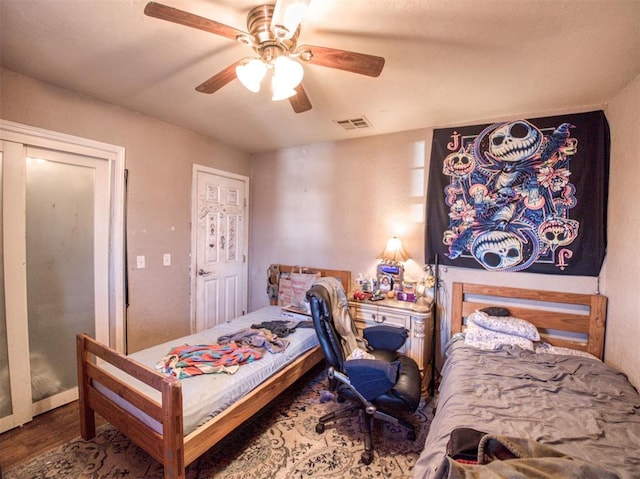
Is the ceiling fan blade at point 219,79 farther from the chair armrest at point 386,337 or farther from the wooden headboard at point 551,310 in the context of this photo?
the wooden headboard at point 551,310

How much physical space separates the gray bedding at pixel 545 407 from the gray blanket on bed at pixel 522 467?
4 centimetres

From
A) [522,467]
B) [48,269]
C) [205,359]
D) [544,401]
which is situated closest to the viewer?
[522,467]

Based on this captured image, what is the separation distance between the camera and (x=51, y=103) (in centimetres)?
219

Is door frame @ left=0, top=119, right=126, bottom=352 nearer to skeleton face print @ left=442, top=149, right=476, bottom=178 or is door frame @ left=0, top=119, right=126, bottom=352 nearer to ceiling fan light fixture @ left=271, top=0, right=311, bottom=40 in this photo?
ceiling fan light fixture @ left=271, top=0, right=311, bottom=40

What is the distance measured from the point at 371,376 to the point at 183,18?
2.08m

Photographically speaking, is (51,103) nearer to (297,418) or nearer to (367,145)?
(367,145)

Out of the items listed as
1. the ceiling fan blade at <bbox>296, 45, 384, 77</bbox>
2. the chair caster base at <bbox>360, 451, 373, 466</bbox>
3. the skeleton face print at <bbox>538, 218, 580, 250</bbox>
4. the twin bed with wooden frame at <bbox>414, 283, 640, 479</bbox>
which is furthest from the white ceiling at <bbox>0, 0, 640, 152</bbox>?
the chair caster base at <bbox>360, 451, 373, 466</bbox>

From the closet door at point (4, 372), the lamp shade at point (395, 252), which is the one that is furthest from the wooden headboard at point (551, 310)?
the closet door at point (4, 372)

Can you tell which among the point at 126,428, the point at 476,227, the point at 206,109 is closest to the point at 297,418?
the point at 126,428

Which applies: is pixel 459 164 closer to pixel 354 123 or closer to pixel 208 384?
pixel 354 123

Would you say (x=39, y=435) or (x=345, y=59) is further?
(x=39, y=435)

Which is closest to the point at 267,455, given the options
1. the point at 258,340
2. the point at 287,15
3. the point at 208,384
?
the point at 208,384

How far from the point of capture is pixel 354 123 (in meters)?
2.83

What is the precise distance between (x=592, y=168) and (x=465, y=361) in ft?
6.09
